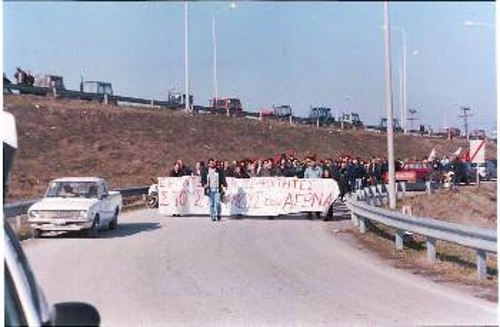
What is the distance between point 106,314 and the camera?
8.38 metres

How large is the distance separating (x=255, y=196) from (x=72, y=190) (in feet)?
23.7

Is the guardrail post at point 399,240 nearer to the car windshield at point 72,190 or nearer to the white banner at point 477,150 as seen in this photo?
the car windshield at point 72,190

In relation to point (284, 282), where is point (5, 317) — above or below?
above

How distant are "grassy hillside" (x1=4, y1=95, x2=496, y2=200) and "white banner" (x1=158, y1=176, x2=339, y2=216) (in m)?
3.43

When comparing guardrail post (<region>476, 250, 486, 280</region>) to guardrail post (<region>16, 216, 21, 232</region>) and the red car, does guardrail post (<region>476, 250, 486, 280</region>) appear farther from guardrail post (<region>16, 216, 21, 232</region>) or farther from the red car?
the red car

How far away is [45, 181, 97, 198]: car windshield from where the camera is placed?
18.8 m

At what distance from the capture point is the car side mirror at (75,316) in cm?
295

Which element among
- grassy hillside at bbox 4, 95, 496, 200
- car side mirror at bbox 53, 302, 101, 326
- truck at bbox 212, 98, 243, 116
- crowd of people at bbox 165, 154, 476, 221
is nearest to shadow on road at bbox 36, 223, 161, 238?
crowd of people at bbox 165, 154, 476, 221

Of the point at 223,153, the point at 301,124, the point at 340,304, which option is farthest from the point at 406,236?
the point at 301,124

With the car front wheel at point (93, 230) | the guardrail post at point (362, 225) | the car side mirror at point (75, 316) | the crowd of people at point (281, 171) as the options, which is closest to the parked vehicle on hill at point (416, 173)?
the crowd of people at point (281, 171)

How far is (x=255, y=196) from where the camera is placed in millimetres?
25109

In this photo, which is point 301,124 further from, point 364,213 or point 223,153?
point 364,213

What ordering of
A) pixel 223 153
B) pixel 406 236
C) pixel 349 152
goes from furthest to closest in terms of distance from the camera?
pixel 223 153 < pixel 349 152 < pixel 406 236

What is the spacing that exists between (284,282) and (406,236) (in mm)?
6572
